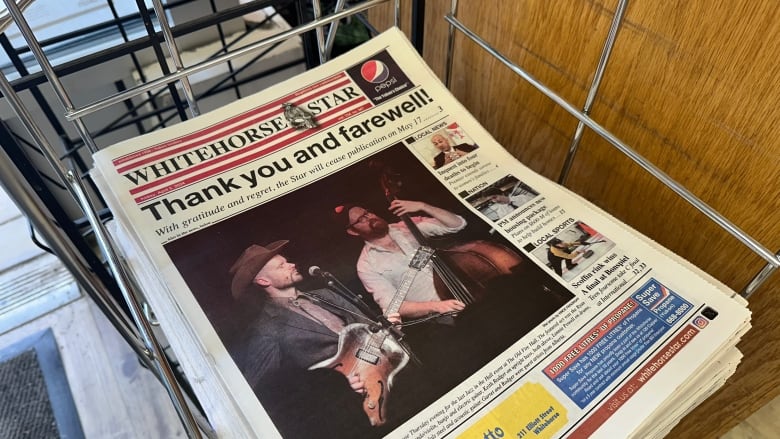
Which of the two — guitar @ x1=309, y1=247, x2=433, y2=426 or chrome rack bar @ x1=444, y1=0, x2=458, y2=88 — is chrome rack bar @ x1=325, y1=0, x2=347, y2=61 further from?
guitar @ x1=309, y1=247, x2=433, y2=426

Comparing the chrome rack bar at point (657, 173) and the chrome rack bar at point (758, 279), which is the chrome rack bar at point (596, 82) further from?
the chrome rack bar at point (758, 279)

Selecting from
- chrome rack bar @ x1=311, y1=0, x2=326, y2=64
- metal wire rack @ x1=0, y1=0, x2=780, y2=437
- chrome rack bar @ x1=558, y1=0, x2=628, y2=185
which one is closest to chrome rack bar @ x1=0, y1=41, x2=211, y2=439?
metal wire rack @ x1=0, y1=0, x2=780, y2=437

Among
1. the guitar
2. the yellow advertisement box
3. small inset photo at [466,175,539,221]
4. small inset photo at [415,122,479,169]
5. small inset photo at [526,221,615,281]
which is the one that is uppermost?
small inset photo at [415,122,479,169]

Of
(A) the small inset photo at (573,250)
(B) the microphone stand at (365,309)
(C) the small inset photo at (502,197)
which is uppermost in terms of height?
(C) the small inset photo at (502,197)

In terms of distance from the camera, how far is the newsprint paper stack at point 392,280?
0.97 feet

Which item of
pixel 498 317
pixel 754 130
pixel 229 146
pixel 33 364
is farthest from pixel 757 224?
pixel 33 364

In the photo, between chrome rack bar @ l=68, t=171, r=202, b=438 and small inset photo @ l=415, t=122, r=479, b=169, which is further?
small inset photo @ l=415, t=122, r=479, b=169

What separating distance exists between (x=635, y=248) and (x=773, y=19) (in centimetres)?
15

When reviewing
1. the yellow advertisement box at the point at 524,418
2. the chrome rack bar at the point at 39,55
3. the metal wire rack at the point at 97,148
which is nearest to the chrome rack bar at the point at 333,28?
the metal wire rack at the point at 97,148

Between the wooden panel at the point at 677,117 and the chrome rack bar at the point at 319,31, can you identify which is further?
the chrome rack bar at the point at 319,31

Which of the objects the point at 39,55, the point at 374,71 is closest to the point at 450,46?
the point at 374,71

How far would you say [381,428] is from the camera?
0.94 feet

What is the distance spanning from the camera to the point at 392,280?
0.35 metres

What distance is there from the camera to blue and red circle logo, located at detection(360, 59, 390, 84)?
1.43 feet
